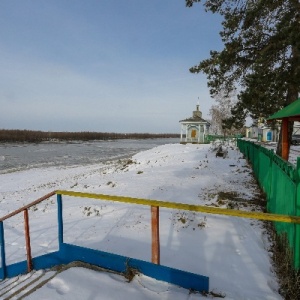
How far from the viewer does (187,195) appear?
8.47 metres

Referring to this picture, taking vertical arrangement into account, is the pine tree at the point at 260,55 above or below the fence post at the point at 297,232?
above

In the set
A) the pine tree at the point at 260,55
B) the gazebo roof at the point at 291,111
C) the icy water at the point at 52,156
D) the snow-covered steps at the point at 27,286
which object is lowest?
the icy water at the point at 52,156

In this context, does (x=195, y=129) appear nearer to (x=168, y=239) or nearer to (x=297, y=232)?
(x=168, y=239)

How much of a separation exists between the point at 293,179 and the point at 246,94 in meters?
10.5

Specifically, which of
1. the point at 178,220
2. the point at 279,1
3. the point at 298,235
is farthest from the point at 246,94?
the point at 298,235

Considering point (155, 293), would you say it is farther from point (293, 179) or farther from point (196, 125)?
point (196, 125)

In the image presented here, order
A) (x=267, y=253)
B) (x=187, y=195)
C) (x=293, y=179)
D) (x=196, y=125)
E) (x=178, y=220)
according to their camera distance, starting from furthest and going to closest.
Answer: (x=196, y=125) < (x=187, y=195) < (x=178, y=220) < (x=267, y=253) < (x=293, y=179)

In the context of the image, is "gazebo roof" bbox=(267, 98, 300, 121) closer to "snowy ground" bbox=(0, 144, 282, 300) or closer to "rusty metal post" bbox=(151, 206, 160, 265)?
"snowy ground" bbox=(0, 144, 282, 300)

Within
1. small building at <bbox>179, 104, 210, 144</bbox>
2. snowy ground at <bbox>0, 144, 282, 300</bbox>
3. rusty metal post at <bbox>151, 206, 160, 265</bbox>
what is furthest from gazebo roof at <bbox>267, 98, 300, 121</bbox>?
small building at <bbox>179, 104, 210, 144</bbox>

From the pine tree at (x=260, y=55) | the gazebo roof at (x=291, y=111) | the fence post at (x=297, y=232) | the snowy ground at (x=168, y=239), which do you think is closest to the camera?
the fence post at (x=297, y=232)

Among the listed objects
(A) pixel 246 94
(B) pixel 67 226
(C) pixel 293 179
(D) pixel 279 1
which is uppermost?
(D) pixel 279 1

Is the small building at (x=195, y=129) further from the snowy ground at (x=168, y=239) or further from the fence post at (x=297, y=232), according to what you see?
the fence post at (x=297, y=232)

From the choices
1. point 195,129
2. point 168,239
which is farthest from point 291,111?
point 195,129

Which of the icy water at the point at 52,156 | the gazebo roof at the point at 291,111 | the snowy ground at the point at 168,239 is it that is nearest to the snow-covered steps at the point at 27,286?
the snowy ground at the point at 168,239
